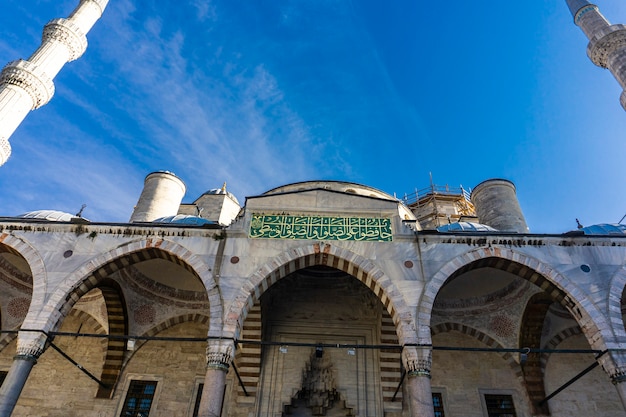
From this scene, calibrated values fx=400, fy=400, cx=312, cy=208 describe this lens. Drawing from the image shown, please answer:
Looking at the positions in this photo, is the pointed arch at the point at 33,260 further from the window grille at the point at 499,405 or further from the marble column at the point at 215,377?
the window grille at the point at 499,405

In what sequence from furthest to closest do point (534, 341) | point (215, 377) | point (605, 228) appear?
point (534, 341), point (605, 228), point (215, 377)

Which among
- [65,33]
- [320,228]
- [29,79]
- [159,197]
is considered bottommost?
[320,228]

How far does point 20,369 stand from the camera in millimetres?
6500

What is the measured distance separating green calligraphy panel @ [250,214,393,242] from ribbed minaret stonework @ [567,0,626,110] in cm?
916

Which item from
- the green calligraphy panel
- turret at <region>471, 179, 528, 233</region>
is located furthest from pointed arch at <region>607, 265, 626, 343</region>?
turret at <region>471, 179, 528, 233</region>

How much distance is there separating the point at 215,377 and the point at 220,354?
350 millimetres

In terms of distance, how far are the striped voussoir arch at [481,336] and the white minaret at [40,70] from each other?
12.1 m

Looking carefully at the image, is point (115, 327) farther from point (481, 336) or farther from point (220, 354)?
point (481, 336)

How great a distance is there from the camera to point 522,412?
899 centimetres

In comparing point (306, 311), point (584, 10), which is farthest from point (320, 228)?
point (584, 10)

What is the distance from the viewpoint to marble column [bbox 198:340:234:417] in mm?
6129

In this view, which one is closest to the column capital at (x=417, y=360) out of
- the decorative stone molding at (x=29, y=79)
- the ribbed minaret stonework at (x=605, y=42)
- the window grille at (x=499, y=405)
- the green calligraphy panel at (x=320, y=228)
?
the green calligraphy panel at (x=320, y=228)

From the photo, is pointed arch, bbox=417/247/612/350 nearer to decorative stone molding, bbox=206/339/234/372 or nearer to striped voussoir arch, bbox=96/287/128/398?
decorative stone molding, bbox=206/339/234/372

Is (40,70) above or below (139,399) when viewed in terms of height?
above
